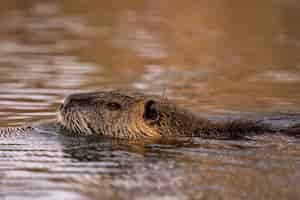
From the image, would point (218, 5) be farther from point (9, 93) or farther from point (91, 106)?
point (91, 106)

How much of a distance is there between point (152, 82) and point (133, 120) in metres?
3.67

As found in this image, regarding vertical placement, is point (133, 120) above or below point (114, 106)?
below

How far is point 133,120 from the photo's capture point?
6.70 m

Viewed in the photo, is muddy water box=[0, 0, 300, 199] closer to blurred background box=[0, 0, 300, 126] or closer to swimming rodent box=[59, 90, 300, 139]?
blurred background box=[0, 0, 300, 126]

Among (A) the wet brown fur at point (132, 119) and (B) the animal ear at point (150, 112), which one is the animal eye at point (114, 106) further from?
(B) the animal ear at point (150, 112)

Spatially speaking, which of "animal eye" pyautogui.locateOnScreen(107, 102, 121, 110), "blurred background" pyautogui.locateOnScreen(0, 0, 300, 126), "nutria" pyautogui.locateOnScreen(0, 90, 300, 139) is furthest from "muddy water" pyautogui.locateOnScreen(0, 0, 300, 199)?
"animal eye" pyautogui.locateOnScreen(107, 102, 121, 110)

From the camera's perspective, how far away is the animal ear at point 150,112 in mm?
6695

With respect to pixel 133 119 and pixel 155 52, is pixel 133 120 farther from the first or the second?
pixel 155 52

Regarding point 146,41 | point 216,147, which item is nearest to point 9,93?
point 216,147

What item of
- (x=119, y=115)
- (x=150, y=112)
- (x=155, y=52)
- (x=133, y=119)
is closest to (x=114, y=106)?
(x=119, y=115)

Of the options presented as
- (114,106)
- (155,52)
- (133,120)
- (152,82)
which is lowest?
(133,120)

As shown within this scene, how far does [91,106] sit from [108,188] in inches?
62.8

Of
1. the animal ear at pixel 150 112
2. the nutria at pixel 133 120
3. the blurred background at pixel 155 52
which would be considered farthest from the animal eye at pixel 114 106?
the blurred background at pixel 155 52

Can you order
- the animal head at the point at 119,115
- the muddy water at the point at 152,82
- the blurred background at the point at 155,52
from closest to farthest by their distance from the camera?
1. the muddy water at the point at 152,82
2. the animal head at the point at 119,115
3. the blurred background at the point at 155,52
